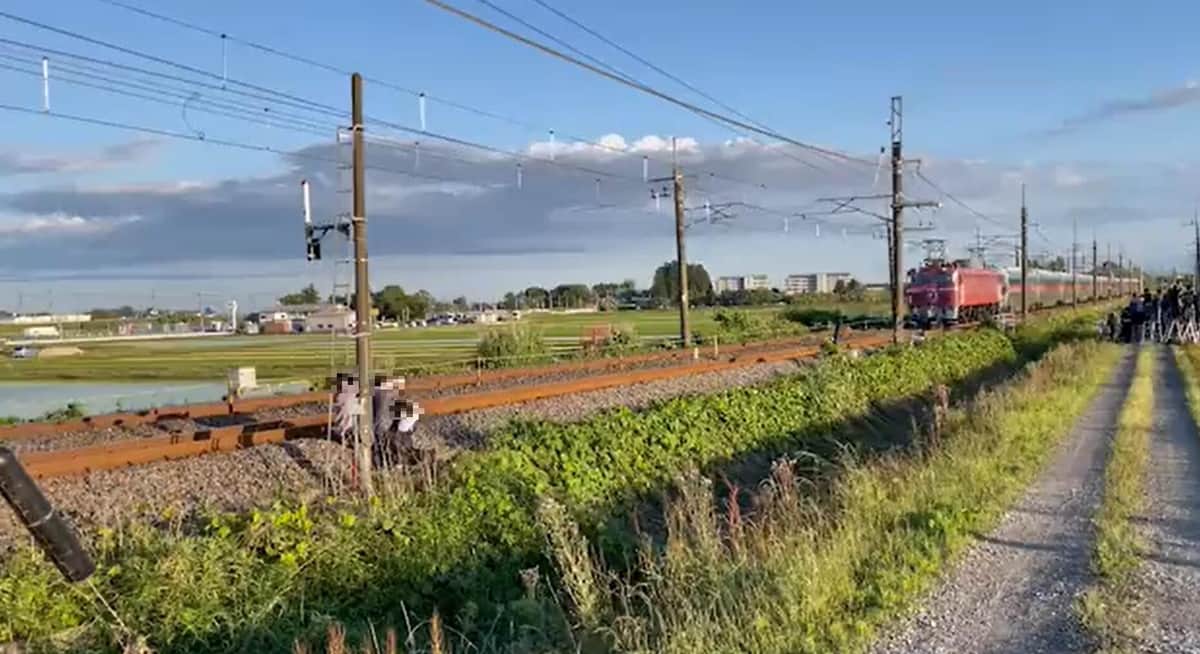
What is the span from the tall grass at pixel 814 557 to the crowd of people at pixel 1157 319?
29.3 m

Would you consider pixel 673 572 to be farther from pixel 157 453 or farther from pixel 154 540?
pixel 157 453

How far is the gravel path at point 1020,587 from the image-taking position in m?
6.73

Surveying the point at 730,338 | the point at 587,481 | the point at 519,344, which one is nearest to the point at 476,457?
the point at 587,481

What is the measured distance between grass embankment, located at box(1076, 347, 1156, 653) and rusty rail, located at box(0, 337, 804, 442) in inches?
612

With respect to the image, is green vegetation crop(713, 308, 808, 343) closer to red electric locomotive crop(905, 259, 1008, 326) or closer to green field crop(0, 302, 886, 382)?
green field crop(0, 302, 886, 382)

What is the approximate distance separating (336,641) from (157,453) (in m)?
9.29

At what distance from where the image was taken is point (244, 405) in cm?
2236

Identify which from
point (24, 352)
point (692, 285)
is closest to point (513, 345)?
point (24, 352)

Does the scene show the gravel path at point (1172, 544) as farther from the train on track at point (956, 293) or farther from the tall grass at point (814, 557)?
the train on track at point (956, 293)

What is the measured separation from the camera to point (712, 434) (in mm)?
20188

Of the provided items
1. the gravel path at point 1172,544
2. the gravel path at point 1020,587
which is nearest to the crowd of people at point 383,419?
the gravel path at point 1020,587

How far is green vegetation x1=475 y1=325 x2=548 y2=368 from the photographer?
3791 centimetres

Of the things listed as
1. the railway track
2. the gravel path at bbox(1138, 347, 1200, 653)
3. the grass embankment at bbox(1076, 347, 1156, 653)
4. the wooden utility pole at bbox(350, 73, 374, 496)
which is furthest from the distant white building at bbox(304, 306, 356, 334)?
the gravel path at bbox(1138, 347, 1200, 653)

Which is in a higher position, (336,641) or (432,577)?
(336,641)
